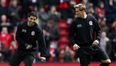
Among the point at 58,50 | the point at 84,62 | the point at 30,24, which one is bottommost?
the point at 58,50

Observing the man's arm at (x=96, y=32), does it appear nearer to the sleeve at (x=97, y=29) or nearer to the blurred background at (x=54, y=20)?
the sleeve at (x=97, y=29)

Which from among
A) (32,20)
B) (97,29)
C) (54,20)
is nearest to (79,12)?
(97,29)

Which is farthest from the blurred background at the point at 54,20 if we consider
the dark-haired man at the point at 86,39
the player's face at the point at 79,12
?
the player's face at the point at 79,12

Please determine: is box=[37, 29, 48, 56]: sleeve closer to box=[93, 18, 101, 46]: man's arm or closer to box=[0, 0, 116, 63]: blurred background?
box=[93, 18, 101, 46]: man's arm

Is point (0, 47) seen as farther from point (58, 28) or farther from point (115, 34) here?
point (115, 34)

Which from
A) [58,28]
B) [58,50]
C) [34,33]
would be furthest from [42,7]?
→ [34,33]

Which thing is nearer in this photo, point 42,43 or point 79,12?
point 79,12

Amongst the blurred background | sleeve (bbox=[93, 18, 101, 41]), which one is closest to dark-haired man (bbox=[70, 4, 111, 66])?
sleeve (bbox=[93, 18, 101, 41])

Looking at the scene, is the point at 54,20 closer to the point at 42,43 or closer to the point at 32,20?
the point at 42,43

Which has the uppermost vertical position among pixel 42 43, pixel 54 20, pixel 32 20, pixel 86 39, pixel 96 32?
pixel 32 20

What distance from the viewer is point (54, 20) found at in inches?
766

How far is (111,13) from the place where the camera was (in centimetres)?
1944

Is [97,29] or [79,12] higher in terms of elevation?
[79,12]

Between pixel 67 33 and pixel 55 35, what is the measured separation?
597 mm
